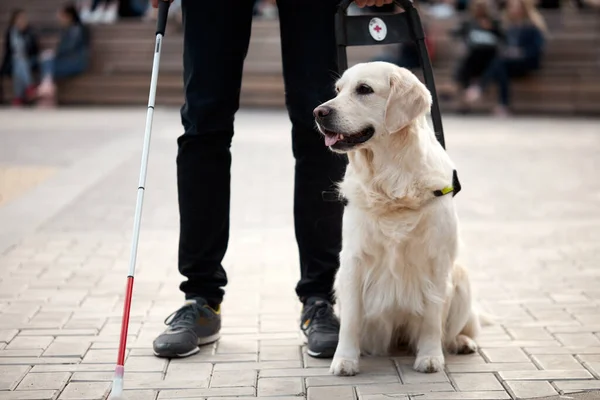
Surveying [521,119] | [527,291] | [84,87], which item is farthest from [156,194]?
[84,87]

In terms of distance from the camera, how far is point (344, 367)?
11.4ft

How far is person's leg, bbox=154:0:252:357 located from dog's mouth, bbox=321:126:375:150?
494mm

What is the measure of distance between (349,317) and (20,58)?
14.5 meters

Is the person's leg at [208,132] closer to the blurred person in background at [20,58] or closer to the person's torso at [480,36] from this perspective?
the person's torso at [480,36]

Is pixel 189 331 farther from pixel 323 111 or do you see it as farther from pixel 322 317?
pixel 323 111

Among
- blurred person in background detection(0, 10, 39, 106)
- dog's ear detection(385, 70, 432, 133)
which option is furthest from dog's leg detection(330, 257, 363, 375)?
blurred person in background detection(0, 10, 39, 106)

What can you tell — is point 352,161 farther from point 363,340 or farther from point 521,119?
point 521,119

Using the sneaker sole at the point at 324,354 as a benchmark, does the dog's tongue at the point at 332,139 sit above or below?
above

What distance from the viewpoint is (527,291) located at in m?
4.85

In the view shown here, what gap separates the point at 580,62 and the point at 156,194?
35.6 ft

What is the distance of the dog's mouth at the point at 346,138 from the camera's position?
3449 mm

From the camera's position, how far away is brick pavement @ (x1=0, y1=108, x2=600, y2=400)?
11.0ft

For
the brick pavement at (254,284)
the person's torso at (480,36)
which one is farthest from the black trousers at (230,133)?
the person's torso at (480,36)

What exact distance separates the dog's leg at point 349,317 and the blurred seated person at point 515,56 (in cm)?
1222
